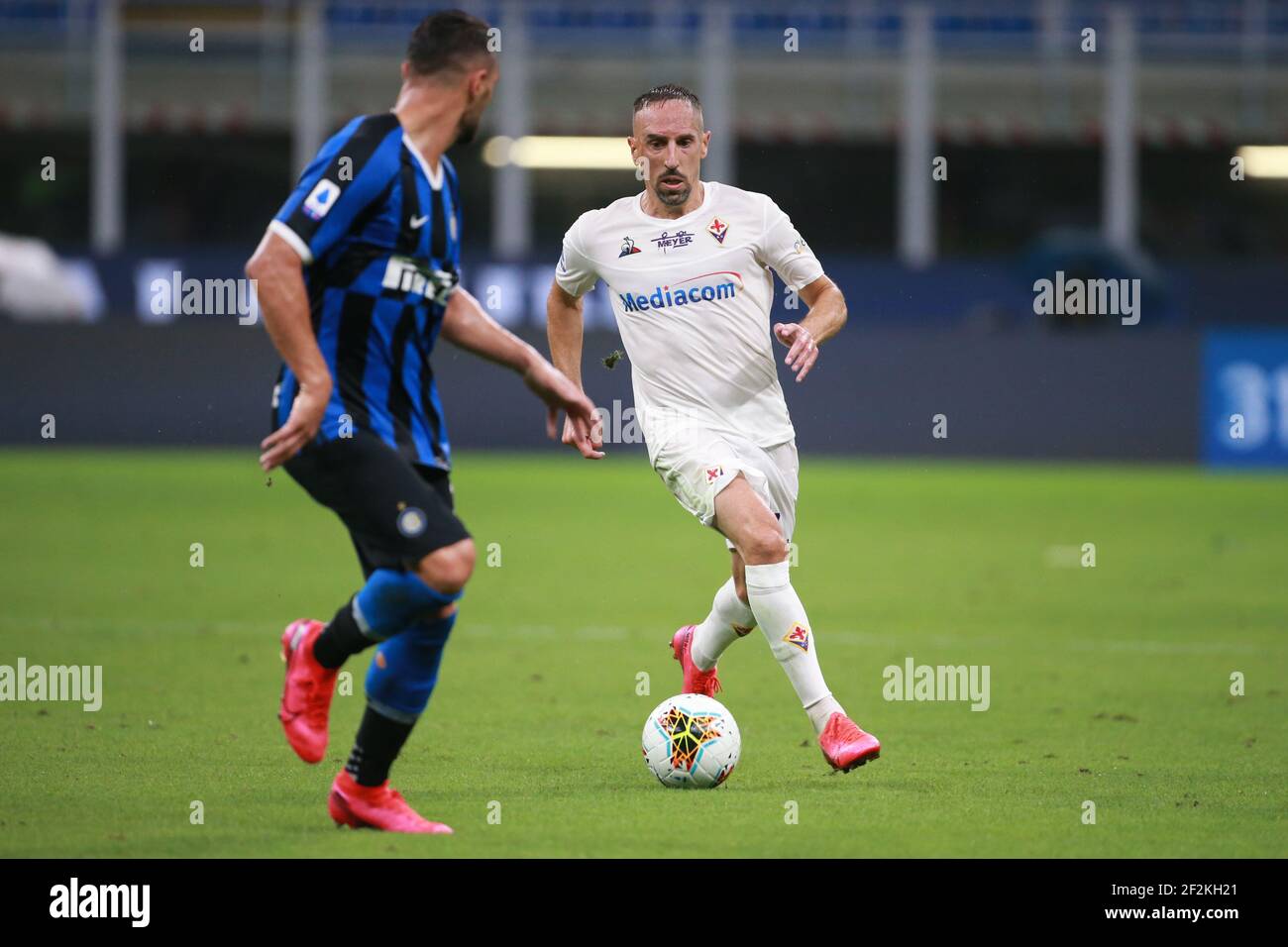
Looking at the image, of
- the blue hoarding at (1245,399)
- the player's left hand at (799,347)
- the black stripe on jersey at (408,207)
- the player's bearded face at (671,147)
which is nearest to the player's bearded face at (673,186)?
the player's bearded face at (671,147)

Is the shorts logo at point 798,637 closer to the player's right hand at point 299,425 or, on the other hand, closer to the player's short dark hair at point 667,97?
the player's short dark hair at point 667,97

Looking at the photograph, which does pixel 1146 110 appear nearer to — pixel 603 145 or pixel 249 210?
pixel 603 145

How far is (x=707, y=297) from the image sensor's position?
739 centimetres

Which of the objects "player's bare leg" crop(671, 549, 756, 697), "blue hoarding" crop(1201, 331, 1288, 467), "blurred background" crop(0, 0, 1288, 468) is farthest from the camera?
"blurred background" crop(0, 0, 1288, 468)

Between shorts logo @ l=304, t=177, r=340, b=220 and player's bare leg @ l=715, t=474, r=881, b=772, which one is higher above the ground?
shorts logo @ l=304, t=177, r=340, b=220

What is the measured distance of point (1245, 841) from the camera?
19.0 feet

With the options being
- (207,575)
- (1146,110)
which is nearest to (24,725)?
(207,575)

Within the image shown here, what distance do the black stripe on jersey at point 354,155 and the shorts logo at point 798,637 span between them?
238 cm

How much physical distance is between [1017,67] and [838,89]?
9.33ft

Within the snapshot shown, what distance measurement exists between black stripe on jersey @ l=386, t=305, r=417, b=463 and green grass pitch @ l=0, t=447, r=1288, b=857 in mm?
1162

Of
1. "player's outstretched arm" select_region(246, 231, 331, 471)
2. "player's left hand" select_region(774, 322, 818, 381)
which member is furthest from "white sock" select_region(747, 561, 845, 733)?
"player's outstretched arm" select_region(246, 231, 331, 471)

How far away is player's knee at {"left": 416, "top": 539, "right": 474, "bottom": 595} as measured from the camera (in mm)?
5508

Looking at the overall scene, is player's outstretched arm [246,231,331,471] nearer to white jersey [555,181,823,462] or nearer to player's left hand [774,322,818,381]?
player's left hand [774,322,818,381]

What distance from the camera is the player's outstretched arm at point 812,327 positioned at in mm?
6766
